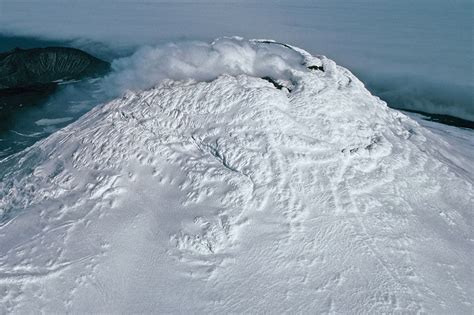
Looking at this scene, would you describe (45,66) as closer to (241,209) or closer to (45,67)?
(45,67)

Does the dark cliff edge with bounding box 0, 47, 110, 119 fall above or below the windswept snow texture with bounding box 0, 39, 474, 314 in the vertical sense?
below

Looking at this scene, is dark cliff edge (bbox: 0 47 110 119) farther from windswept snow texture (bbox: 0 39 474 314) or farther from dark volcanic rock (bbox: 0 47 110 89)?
windswept snow texture (bbox: 0 39 474 314)

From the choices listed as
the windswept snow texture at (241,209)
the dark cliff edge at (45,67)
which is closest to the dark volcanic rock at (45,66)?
the dark cliff edge at (45,67)

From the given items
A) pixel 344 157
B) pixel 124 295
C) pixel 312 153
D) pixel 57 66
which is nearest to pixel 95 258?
pixel 124 295

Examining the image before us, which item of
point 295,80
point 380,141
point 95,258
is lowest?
point 95,258

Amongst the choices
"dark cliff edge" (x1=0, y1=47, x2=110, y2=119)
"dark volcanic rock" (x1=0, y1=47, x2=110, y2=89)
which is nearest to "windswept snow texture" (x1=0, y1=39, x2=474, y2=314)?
"dark cliff edge" (x1=0, y1=47, x2=110, y2=119)

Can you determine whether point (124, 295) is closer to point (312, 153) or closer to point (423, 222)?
point (312, 153)
